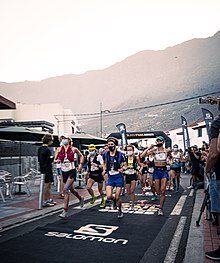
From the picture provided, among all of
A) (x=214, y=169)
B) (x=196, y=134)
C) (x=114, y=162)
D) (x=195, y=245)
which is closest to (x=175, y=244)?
(x=195, y=245)

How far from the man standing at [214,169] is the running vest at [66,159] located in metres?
4.22

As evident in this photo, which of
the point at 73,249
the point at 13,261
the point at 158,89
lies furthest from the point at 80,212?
the point at 158,89

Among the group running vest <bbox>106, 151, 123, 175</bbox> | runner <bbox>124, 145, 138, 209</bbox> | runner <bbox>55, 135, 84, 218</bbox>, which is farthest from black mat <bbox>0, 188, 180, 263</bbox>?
runner <bbox>124, 145, 138, 209</bbox>

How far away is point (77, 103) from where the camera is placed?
18812 cm

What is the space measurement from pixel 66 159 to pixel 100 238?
2.80m

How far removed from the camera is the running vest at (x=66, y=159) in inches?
312

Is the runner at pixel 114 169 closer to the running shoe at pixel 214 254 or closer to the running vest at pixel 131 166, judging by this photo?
the running vest at pixel 131 166

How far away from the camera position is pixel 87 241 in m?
5.41

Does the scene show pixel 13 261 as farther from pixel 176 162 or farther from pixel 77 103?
pixel 77 103

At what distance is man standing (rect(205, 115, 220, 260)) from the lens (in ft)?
13.5

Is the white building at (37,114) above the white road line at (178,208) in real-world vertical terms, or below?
above

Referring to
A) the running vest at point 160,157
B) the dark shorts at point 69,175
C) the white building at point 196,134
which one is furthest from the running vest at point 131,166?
the white building at point 196,134

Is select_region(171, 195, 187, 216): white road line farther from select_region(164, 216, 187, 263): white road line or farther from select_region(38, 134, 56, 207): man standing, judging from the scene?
select_region(38, 134, 56, 207): man standing

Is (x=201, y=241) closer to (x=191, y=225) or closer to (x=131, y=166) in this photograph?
(x=191, y=225)
